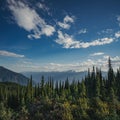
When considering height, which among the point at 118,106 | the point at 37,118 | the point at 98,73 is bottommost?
the point at 37,118

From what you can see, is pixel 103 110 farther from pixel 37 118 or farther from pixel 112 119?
pixel 37 118

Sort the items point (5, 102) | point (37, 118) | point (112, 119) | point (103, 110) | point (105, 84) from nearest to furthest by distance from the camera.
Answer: point (112, 119)
point (103, 110)
point (37, 118)
point (105, 84)
point (5, 102)

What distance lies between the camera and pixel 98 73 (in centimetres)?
13788

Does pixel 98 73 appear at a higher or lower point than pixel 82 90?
higher

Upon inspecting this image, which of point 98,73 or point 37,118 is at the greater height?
point 98,73

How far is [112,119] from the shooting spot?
248 feet

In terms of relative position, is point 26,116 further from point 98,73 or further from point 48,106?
point 98,73

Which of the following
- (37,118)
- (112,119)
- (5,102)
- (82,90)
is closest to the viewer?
(112,119)

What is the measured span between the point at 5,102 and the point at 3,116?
38030mm

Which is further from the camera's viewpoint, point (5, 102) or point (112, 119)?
point (5, 102)

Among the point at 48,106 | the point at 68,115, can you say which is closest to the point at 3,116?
the point at 48,106

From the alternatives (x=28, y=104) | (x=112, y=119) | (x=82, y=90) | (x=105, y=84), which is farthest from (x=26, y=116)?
(x=105, y=84)

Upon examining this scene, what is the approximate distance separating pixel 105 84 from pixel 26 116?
50.9 metres

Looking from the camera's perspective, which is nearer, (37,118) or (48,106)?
(37,118)
